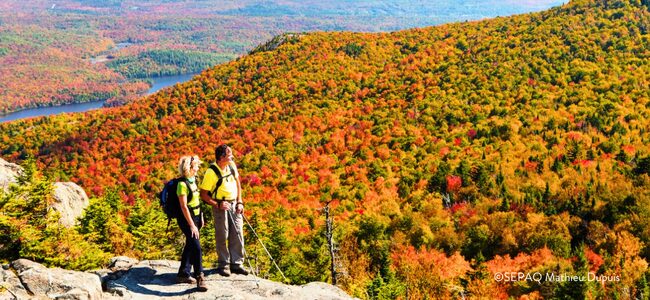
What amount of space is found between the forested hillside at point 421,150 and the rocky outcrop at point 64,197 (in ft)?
6.02

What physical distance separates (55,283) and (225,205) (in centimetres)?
382

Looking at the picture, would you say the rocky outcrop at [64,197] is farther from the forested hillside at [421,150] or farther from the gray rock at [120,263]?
the gray rock at [120,263]

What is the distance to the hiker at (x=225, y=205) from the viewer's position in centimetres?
1055

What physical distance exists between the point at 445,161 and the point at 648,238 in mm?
30769

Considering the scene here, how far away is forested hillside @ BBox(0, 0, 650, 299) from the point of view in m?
37.8

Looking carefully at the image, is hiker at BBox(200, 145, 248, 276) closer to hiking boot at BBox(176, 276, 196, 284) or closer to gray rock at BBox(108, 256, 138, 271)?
hiking boot at BBox(176, 276, 196, 284)

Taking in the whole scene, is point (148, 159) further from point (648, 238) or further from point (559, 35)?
point (559, 35)

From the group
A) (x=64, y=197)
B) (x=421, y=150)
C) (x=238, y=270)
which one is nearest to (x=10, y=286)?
(x=238, y=270)

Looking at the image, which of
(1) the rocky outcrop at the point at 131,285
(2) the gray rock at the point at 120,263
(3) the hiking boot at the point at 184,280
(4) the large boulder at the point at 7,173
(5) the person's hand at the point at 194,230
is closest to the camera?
(1) the rocky outcrop at the point at 131,285

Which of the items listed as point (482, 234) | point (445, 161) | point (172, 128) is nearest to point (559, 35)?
point (445, 161)

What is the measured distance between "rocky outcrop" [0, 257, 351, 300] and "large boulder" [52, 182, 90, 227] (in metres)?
12.2

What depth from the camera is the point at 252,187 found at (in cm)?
7112

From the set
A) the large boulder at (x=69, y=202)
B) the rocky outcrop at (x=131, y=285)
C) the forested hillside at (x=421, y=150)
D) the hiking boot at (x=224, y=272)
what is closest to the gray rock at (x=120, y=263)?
the rocky outcrop at (x=131, y=285)

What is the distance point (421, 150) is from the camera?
7581 centimetres
